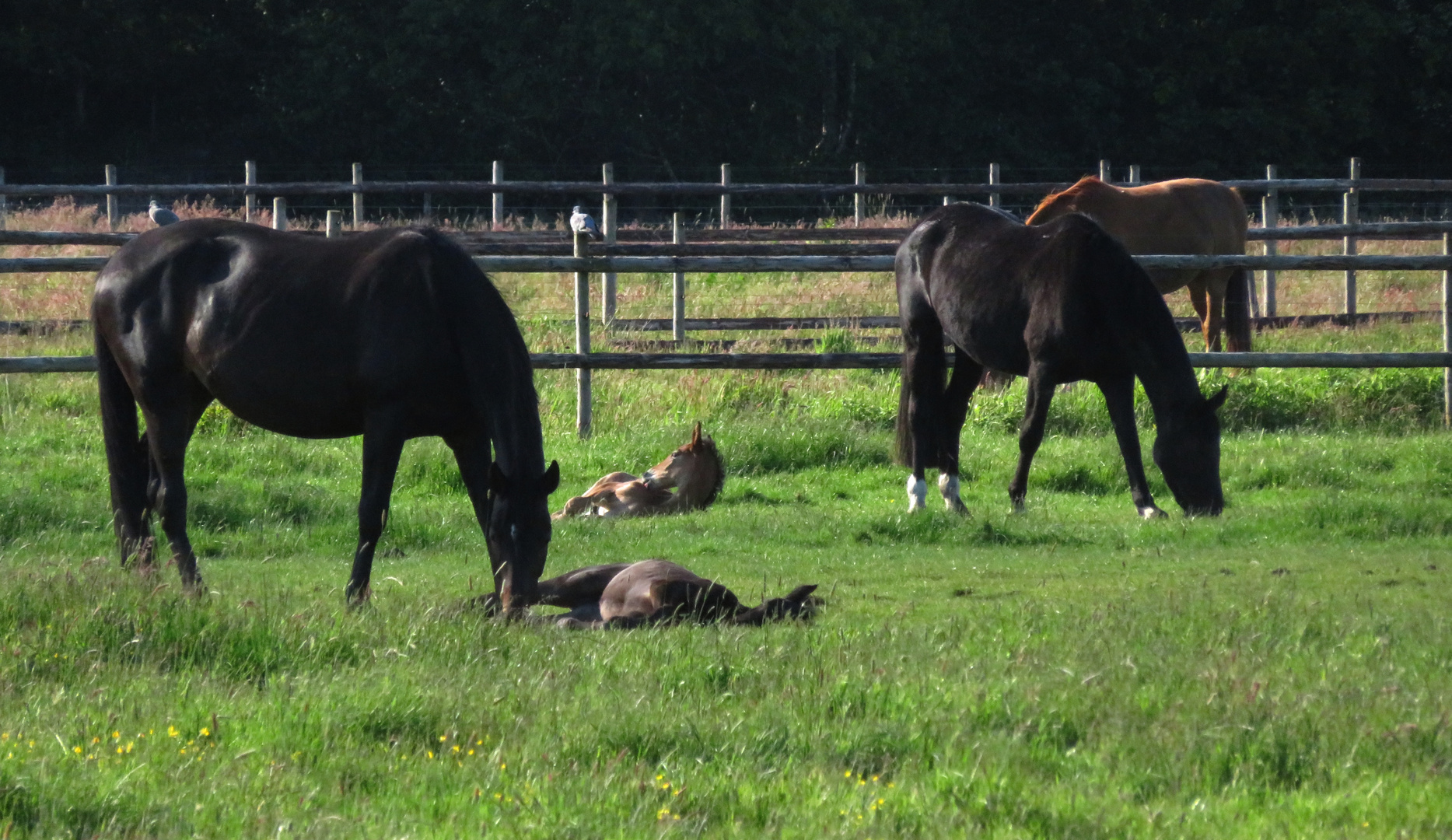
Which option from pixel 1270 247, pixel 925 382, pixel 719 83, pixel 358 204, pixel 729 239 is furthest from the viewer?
pixel 719 83

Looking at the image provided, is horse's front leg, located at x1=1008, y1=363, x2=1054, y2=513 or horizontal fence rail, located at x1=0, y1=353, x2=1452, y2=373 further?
horizontal fence rail, located at x1=0, y1=353, x2=1452, y2=373

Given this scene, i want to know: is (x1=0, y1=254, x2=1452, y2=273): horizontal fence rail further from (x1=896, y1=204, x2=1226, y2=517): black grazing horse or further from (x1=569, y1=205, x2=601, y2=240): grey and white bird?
(x1=569, y1=205, x2=601, y2=240): grey and white bird

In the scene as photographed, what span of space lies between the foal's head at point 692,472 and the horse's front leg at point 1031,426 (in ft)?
5.82

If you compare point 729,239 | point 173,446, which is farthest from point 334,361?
point 729,239

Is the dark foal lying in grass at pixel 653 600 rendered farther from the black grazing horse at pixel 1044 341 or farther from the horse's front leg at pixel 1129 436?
the horse's front leg at pixel 1129 436

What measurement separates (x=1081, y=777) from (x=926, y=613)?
8.19ft

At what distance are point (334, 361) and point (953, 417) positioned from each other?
464 centimetres

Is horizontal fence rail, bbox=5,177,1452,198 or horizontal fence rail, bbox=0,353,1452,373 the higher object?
horizontal fence rail, bbox=5,177,1452,198

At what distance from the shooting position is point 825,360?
10.9m

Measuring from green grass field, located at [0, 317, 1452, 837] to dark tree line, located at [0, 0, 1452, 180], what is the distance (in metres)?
28.6

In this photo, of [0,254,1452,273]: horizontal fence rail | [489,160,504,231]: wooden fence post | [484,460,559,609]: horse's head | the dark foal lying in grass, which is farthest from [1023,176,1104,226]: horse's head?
[489,160,504,231]: wooden fence post

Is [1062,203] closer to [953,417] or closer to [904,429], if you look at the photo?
[953,417]

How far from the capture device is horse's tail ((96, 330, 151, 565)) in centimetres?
726

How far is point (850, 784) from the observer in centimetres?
384
